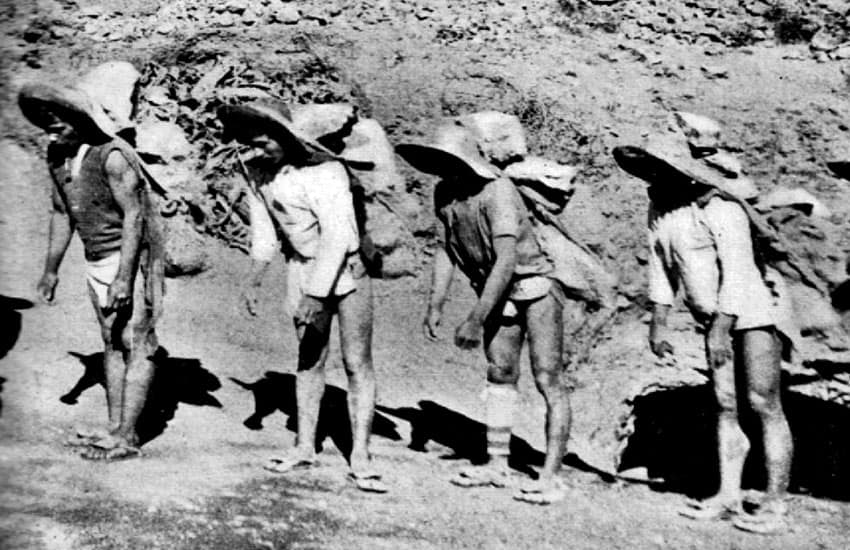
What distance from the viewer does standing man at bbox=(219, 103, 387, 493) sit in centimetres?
604

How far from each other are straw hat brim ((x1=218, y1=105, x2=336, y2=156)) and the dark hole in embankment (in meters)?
3.53

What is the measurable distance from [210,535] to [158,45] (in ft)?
25.3

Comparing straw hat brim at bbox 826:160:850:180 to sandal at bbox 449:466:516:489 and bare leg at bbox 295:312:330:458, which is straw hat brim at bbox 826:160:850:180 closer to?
sandal at bbox 449:466:516:489

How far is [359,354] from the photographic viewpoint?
625cm

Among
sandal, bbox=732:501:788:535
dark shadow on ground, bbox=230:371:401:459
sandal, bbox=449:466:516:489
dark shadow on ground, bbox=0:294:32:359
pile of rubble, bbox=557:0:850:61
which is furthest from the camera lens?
pile of rubble, bbox=557:0:850:61

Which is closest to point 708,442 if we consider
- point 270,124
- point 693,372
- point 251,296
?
point 693,372

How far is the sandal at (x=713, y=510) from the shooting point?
592 cm

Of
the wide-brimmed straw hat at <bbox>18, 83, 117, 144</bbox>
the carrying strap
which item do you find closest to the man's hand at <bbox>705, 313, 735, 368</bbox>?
the carrying strap

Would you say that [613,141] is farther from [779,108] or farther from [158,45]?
[158,45]

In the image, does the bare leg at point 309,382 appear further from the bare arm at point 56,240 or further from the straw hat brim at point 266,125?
the bare arm at point 56,240

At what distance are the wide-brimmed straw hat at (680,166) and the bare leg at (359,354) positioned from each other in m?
1.73

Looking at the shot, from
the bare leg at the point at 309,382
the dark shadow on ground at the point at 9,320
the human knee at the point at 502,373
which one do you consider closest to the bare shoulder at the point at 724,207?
the human knee at the point at 502,373

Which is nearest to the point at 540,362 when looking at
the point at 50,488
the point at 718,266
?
the point at 718,266

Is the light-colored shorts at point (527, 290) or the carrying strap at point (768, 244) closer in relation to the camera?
the carrying strap at point (768, 244)
